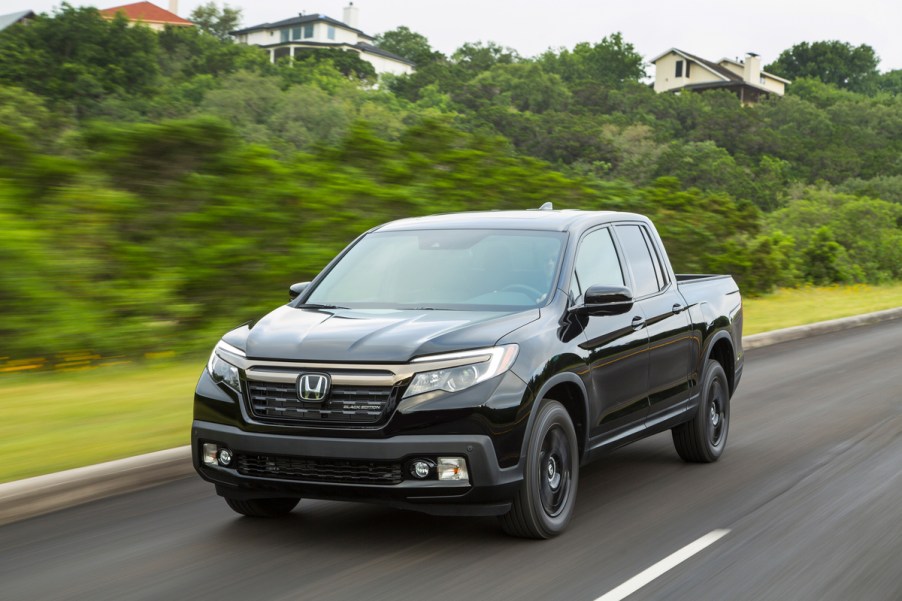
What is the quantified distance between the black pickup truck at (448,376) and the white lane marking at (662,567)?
0.64 metres

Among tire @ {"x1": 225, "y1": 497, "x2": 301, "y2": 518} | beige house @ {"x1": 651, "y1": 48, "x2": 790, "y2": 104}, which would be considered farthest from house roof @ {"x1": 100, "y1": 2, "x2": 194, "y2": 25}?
tire @ {"x1": 225, "y1": 497, "x2": 301, "y2": 518}

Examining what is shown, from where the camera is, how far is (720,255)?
23328 millimetres

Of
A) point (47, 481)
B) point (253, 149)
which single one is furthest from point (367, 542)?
point (253, 149)

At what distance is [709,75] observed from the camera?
12912cm

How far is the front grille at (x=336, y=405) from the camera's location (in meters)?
5.60

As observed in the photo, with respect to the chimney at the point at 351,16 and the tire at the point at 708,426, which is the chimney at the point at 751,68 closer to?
the chimney at the point at 351,16

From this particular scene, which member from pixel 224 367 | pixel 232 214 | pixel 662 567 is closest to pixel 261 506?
pixel 224 367

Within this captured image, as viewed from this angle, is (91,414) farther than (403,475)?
Yes

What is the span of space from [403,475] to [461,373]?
548 millimetres

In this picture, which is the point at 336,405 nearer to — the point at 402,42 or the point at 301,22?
the point at 301,22

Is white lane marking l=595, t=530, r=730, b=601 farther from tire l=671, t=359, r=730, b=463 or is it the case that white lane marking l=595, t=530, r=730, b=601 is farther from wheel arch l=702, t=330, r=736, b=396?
wheel arch l=702, t=330, r=736, b=396

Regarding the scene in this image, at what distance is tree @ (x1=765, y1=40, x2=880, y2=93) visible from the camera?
159750 millimetres

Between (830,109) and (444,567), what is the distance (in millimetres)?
102271

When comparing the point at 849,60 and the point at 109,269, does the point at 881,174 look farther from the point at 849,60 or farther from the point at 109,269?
the point at 849,60
